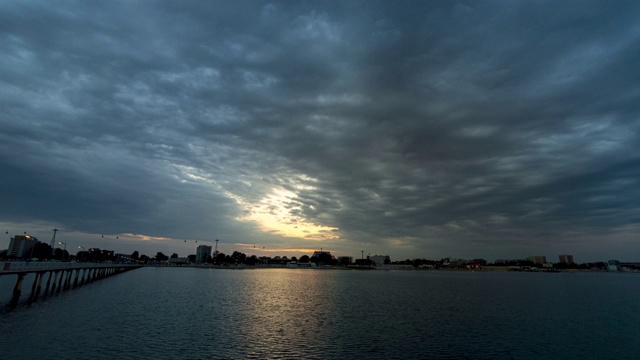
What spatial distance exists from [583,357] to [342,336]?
28193 millimetres

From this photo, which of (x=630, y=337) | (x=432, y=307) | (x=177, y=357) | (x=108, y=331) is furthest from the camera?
(x=432, y=307)

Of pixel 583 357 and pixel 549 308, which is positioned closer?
pixel 583 357

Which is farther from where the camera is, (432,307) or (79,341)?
(432,307)

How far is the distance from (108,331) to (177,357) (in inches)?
673

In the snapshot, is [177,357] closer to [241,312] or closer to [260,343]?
[260,343]

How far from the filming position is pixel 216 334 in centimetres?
4575

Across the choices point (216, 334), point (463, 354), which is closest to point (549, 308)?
point (463, 354)

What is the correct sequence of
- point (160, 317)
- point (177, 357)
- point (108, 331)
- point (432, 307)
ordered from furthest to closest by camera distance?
point (432, 307)
point (160, 317)
point (108, 331)
point (177, 357)

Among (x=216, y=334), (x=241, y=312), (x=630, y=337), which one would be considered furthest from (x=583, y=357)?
(x=241, y=312)

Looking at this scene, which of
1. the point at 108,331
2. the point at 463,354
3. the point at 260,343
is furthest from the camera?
the point at 108,331

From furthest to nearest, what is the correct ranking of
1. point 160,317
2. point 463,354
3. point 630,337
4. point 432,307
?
point 432,307
point 160,317
point 630,337
point 463,354

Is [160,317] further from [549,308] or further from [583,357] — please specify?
[549,308]

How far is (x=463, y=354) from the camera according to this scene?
38.2 m

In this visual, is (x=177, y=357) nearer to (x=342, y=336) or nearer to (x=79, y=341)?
(x=79, y=341)
